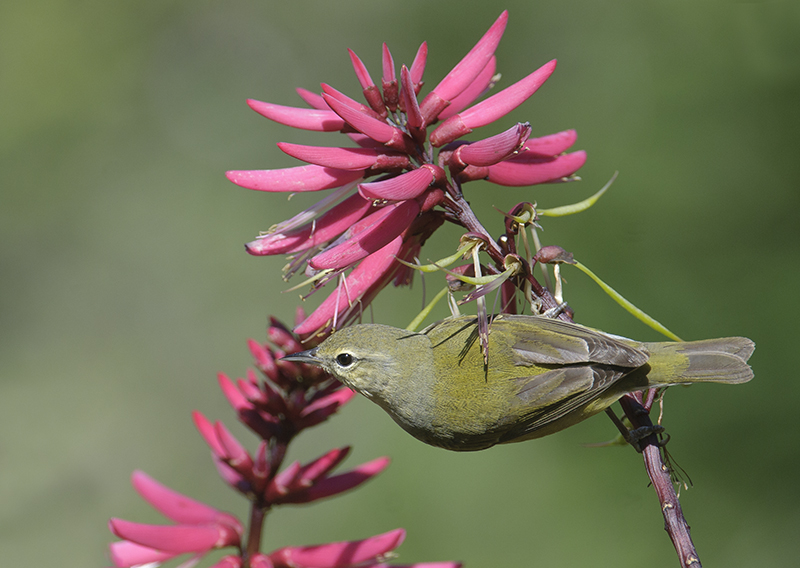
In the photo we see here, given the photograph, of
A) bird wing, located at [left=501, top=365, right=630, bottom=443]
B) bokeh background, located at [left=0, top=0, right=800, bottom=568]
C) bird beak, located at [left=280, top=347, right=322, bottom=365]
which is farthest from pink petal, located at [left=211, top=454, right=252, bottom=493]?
bokeh background, located at [left=0, top=0, right=800, bottom=568]

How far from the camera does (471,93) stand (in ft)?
7.95

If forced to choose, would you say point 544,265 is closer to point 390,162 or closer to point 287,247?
point 390,162

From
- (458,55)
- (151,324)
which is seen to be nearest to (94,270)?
(151,324)

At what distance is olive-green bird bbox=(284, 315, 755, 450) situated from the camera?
7.88 ft

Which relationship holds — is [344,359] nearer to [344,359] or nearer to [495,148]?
[344,359]

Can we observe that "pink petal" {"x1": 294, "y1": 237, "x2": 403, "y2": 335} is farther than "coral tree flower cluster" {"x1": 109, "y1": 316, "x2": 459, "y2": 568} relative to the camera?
No

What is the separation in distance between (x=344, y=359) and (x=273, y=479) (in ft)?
1.59

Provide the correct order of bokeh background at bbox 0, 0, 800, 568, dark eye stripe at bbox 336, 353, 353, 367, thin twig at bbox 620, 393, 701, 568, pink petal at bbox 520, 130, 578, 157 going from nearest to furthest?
thin twig at bbox 620, 393, 701, 568, pink petal at bbox 520, 130, 578, 157, dark eye stripe at bbox 336, 353, 353, 367, bokeh background at bbox 0, 0, 800, 568

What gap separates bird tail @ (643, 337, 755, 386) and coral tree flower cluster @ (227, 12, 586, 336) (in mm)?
691

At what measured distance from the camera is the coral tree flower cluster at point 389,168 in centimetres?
205

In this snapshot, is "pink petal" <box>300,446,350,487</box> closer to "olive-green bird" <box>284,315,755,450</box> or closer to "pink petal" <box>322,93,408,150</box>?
"olive-green bird" <box>284,315,755,450</box>

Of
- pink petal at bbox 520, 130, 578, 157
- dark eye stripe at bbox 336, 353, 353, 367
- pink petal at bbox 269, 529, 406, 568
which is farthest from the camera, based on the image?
dark eye stripe at bbox 336, 353, 353, 367

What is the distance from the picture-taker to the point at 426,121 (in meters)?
2.21

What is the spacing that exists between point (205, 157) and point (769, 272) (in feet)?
17.6
